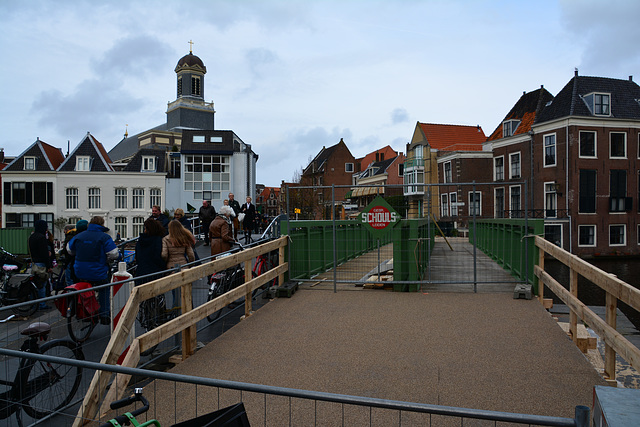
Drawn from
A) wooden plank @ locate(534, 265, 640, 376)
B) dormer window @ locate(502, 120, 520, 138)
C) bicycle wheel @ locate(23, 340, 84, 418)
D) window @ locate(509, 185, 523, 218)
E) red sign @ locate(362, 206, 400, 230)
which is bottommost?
bicycle wheel @ locate(23, 340, 84, 418)

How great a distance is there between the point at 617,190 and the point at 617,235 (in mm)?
3245

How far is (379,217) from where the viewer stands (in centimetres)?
965

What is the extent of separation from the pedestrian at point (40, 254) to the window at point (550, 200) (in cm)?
3225

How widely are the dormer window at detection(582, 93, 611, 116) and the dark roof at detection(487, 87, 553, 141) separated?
4644 millimetres

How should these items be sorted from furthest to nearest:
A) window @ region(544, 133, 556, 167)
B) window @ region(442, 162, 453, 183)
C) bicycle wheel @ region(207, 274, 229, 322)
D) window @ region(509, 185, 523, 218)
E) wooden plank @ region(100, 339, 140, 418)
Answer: window @ region(442, 162, 453, 183), window @ region(509, 185, 523, 218), window @ region(544, 133, 556, 167), bicycle wheel @ region(207, 274, 229, 322), wooden plank @ region(100, 339, 140, 418)

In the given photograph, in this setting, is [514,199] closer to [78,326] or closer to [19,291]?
[19,291]

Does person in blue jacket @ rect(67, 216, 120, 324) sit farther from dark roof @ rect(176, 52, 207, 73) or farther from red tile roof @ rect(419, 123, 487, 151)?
dark roof @ rect(176, 52, 207, 73)

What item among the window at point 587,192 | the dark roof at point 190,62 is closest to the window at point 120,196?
the dark roof at point 190,62

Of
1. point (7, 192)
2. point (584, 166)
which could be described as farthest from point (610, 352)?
point (7, 192)

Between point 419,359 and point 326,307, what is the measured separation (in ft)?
9.51

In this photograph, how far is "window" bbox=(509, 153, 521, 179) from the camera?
38719mm

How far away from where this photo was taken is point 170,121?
274 feet

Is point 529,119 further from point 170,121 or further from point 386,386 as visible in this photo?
point 170,121

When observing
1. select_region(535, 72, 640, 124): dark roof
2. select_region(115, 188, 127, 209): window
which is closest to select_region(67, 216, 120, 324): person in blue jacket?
select_region(535, 72, 640, 124): dark roof
